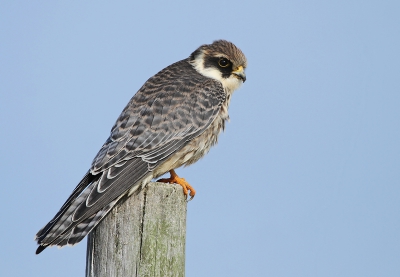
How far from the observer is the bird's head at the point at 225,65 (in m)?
5.52

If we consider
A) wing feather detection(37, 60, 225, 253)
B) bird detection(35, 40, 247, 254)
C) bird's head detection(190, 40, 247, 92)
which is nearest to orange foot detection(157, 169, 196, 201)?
bird detection(35, 40, 247, 254)

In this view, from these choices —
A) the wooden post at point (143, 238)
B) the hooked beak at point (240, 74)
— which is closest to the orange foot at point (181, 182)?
the wooden post at point (143, 238)

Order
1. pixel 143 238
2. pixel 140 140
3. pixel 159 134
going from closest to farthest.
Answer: pixel 143 238, pixel 140 140, pixel 159 134

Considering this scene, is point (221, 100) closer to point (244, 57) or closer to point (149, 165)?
point (244, 57)

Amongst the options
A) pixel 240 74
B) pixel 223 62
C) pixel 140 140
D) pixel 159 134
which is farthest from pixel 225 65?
pixel 140 140

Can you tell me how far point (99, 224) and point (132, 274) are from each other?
456 millimetres

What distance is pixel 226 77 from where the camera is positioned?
553 cm

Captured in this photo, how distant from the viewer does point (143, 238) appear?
10.5 ft

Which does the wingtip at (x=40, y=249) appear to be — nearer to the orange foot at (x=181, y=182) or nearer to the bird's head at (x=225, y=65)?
the orange foot at (x=181, y=182)

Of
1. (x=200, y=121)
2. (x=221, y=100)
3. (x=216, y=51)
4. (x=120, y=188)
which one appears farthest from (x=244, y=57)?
(x=120, y=188)

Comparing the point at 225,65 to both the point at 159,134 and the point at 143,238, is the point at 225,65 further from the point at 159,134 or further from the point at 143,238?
the point at 143,238

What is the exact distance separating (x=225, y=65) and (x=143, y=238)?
272 cm

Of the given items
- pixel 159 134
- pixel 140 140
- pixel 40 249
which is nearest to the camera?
pixel 40 249

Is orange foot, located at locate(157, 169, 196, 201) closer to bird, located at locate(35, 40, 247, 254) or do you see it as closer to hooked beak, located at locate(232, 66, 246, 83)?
bird, located at locate(35, 40, 247, 254)
